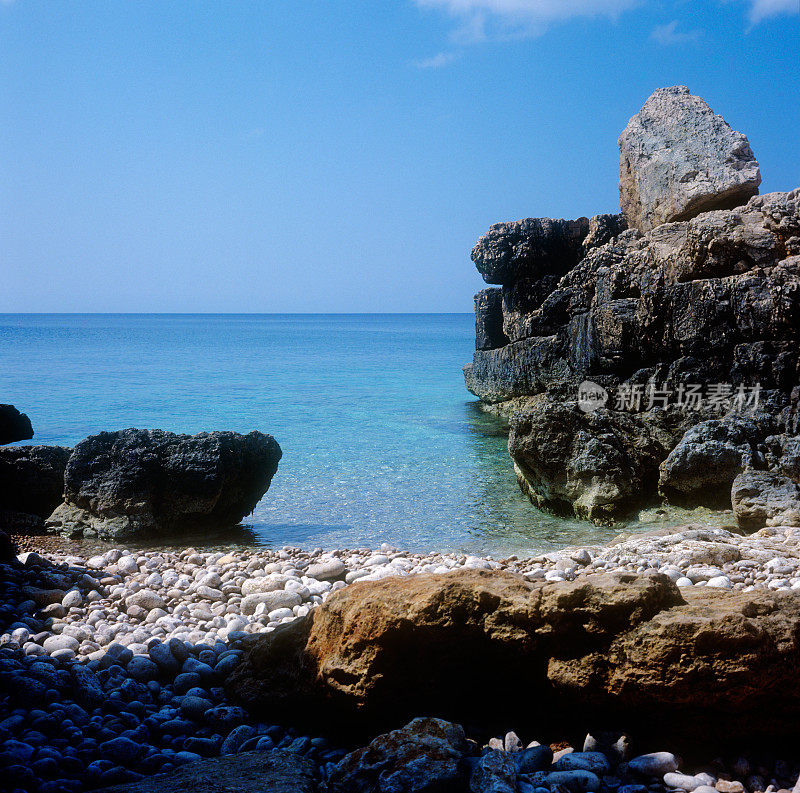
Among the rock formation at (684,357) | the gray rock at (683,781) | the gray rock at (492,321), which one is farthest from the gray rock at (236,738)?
the gray rock at (492,321)

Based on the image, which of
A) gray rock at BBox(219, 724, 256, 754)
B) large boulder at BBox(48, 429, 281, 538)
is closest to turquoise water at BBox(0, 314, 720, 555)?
large boulder at BBox(48, 429, 281, 538)

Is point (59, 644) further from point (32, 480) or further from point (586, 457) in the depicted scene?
point (586, 457)

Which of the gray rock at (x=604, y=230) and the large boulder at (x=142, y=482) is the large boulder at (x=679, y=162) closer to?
the gray rock at (x=604, y=230)

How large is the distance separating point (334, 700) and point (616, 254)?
1089 cm

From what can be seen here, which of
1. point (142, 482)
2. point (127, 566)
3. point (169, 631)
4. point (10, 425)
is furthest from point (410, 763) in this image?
point (10, 425)

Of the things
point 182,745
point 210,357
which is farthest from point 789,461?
point 210,357

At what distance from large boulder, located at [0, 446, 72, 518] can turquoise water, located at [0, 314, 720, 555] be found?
103 inches

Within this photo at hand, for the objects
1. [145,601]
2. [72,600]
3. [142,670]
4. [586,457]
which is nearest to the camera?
[142,670]

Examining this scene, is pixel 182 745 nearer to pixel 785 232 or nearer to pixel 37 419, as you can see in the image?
pixel 785 232

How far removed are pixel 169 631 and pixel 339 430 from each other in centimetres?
1403

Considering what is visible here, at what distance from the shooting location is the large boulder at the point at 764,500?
745 cm

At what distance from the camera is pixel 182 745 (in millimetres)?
3186

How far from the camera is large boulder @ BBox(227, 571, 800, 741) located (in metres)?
2.79

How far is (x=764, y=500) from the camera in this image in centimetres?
767
